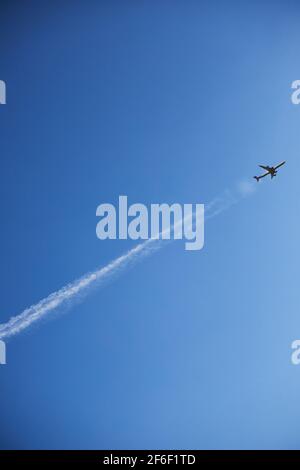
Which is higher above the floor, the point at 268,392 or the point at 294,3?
the point at 294,3

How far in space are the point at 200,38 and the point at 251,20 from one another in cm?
33

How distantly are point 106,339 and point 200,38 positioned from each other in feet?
6.27

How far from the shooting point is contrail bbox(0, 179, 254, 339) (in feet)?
8.21

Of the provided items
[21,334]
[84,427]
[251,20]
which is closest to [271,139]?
[251,20]

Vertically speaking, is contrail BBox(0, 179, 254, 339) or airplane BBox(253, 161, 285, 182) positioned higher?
airplane BBox(253, 161, 285, 182)

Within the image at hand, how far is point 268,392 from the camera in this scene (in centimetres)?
258

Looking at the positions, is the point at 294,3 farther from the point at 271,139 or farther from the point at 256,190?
the point at 256,190

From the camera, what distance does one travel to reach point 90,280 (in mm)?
2521

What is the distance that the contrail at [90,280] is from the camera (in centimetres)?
250

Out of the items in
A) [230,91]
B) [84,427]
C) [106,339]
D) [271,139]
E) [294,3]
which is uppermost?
[294,3]

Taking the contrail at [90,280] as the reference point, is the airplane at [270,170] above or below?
above

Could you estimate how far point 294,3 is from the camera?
2570mm

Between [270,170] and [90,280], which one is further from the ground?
[270,170]
